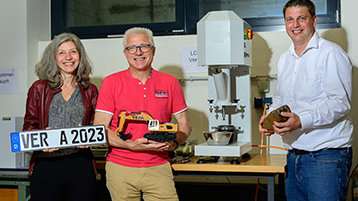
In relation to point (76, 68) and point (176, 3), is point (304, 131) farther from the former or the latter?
point (176, 3)

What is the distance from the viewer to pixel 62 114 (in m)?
2.21

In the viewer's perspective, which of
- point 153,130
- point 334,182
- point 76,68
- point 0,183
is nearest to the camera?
point 334,182

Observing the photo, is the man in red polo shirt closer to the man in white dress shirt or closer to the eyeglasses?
the eyeglasses

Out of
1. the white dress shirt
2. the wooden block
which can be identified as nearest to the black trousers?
the wooden block

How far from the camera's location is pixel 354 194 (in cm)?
253

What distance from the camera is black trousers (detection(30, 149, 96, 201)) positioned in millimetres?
2117

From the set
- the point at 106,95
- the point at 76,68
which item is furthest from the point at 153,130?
the point at 76,68

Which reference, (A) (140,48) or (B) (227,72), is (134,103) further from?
(B) (227,72)

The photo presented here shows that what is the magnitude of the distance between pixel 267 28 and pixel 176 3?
809mm

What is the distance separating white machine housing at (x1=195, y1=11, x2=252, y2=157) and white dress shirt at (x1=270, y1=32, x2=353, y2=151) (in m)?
0.37

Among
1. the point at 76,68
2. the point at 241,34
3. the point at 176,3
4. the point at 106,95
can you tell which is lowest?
the point at 106,95

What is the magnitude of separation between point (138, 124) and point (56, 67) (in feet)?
1.82

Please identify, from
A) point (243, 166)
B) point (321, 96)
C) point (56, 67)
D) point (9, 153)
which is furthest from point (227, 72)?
point (9, 153)

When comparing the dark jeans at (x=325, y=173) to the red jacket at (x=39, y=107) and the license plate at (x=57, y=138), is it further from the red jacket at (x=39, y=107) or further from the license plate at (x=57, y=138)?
the red jacket at (x=39, y=107)
